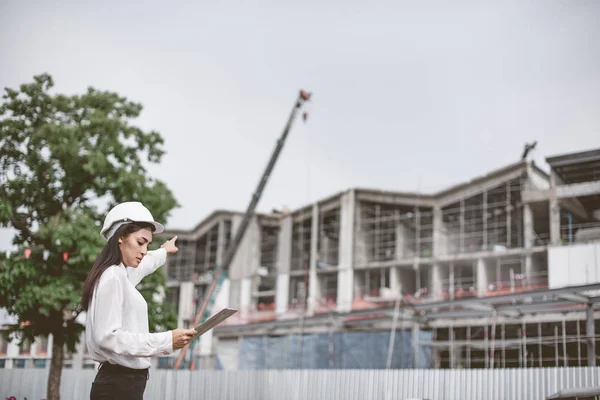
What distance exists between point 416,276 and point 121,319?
146 feet

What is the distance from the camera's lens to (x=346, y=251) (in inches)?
1843

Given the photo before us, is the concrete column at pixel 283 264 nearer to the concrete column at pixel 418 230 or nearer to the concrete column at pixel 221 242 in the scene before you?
the concrete column at pixel 221 242

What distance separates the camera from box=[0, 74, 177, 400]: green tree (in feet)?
66.9

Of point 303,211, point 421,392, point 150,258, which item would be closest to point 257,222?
point 303,211

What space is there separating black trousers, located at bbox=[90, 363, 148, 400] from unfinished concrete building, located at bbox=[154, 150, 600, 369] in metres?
24.7

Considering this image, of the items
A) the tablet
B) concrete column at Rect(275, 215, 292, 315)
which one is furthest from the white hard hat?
concrete column at Rect(275, 215, 292, 315)

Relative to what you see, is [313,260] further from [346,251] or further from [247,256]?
[247,256]

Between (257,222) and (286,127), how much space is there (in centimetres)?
1127

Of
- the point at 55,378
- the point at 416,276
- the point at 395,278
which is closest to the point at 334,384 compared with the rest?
the point at 55,378

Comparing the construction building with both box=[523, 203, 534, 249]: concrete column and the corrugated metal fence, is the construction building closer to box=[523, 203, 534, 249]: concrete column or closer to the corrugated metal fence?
box=[523, 203, 534, 249]: concrete column

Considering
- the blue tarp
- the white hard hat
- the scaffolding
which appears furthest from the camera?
the scaffolding

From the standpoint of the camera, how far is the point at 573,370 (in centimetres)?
1499

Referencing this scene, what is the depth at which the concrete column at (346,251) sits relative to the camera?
152ft

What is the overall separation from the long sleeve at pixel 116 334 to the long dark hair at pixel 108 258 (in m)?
0.07
